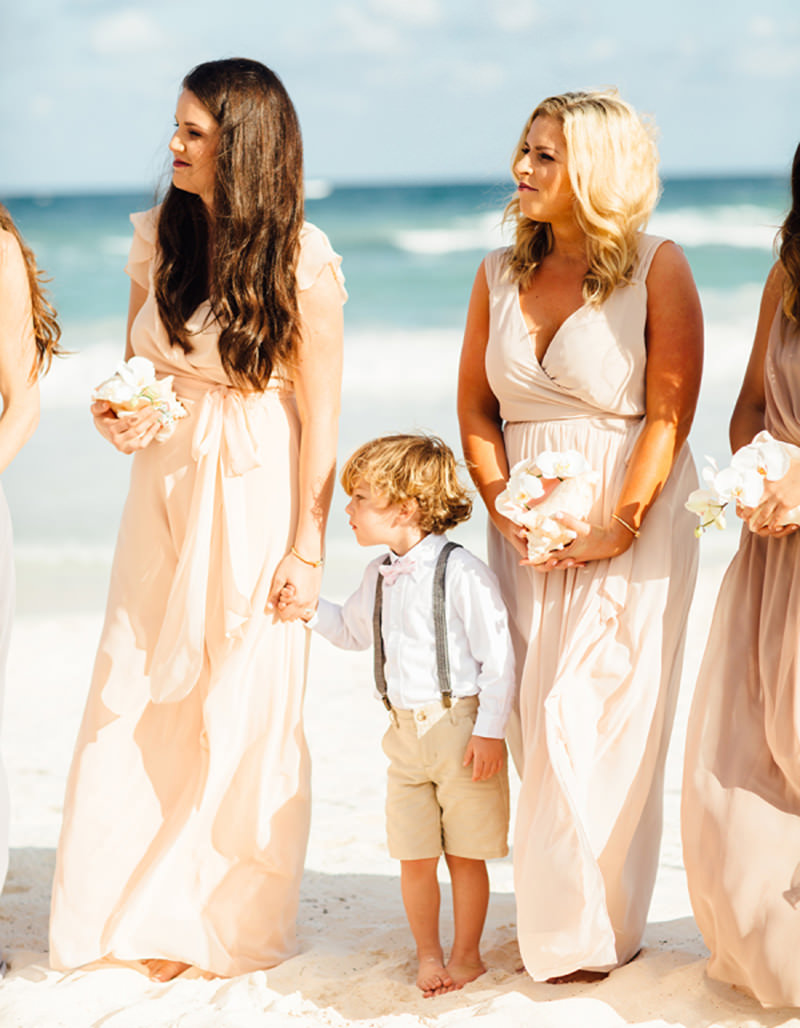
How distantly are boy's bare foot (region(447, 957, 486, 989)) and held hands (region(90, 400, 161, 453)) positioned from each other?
186 centimetres

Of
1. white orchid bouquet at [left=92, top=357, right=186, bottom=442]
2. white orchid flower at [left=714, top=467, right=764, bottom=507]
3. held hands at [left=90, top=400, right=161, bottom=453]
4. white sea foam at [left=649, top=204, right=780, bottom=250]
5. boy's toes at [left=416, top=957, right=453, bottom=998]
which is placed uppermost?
white sea foam at [left=649, top=204, right=780, bottom=250]

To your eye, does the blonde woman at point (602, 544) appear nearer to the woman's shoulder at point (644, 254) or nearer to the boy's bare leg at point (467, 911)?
the woman's shoulder at point (644, 254)

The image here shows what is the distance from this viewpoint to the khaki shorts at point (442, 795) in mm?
3738

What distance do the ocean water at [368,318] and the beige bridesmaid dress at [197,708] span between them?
88 centimetres

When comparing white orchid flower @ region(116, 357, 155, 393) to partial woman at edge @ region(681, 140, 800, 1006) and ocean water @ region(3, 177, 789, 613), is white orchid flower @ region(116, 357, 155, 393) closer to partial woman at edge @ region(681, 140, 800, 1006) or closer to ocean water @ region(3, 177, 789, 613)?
ocean water @ region(3, 177, 789, 613)

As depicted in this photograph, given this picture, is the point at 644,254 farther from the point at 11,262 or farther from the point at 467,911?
the point at 467,911

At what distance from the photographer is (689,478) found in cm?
378

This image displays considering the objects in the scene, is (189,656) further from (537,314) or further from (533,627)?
(537,314)

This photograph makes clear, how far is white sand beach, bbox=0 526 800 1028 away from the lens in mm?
3447

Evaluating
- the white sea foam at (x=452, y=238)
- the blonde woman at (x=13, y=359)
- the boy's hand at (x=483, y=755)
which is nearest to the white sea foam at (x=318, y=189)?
the white sea foam at (x=452, y=238)

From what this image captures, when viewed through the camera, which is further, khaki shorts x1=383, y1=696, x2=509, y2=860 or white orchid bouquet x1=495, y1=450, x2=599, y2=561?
khaki shorts x1=383, y1=696, x2=509, y2=860

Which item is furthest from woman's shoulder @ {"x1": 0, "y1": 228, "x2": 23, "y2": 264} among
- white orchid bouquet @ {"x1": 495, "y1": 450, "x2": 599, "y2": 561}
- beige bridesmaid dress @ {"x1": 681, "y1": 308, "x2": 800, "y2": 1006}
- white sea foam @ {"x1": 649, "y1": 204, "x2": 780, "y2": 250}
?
white sea foam @ {"x1": 649, "y1": 204, "x2": 780, "y2": 250}

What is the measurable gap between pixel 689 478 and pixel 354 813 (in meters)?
2.67

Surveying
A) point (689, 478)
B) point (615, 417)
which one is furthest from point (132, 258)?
point (689, 478)
